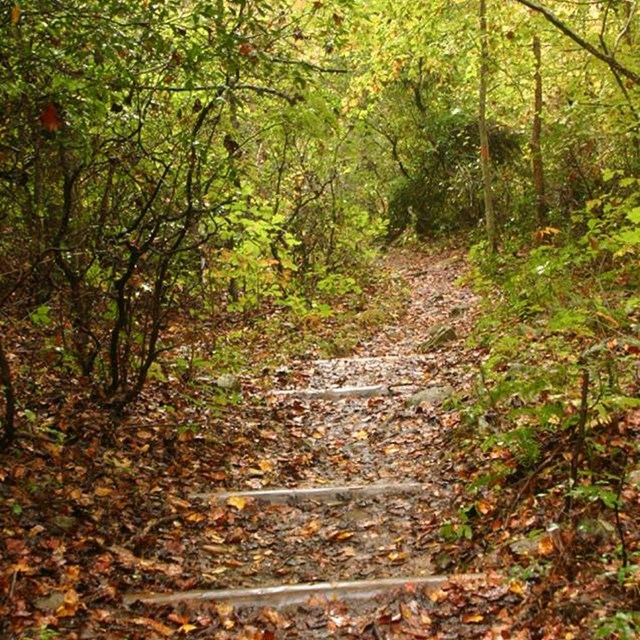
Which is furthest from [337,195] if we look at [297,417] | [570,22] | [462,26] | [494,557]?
[494,557]

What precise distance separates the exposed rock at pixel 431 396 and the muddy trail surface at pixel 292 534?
0.06 ft

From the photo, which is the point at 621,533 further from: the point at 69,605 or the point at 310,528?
the point at 69,605

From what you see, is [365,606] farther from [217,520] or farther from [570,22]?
[570,22]

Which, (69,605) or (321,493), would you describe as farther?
(321,493)

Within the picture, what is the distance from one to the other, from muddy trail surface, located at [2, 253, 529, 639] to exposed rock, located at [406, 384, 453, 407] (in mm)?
18

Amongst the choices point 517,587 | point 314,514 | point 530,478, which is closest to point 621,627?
point 517,587

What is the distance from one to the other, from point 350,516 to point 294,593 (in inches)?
48.4

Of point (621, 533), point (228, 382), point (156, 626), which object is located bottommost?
point (156, 626)

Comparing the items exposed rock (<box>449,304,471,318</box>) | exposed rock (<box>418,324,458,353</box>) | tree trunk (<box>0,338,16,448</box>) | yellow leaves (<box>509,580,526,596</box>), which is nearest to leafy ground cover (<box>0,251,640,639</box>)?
yellow leaves (<box>509,580,526,596</box>)

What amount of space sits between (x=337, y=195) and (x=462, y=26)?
487 cm

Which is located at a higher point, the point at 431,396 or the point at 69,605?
the point at 431,396

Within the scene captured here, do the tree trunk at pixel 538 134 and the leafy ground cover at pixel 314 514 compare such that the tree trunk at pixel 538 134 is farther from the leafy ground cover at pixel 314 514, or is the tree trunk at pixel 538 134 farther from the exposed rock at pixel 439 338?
the leafy ground cover at pixel 314 514

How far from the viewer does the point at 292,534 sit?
4.83 metres

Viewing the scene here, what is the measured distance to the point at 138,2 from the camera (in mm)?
4629
